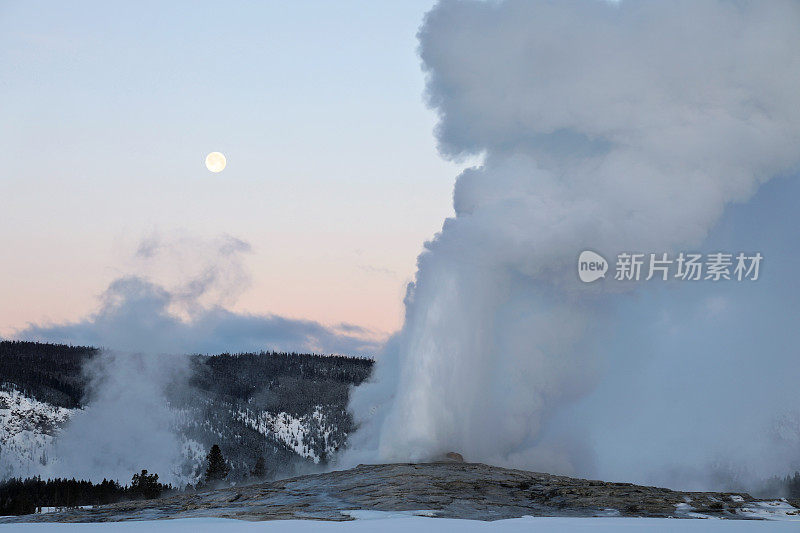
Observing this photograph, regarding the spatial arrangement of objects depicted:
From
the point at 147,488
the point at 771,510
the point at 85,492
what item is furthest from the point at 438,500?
the point at 85,492

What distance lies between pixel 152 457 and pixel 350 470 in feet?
556

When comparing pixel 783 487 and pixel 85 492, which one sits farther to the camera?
pixel 85 492

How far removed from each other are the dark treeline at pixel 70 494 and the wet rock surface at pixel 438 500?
80877 mm

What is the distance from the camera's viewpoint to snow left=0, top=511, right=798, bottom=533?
65.3 ft

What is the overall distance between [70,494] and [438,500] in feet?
375

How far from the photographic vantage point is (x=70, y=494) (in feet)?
413

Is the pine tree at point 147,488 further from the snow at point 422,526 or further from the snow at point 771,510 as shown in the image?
the snow at point 771,510

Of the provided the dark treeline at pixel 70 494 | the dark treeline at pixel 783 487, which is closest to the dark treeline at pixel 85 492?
the dark treeline at pixel 70 494

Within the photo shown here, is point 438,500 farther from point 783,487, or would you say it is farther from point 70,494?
point 70,494

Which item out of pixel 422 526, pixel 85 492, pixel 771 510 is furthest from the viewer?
pixel 85 492

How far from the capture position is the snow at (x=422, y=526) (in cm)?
1991

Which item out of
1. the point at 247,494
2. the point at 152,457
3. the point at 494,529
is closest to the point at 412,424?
the point at 247,494

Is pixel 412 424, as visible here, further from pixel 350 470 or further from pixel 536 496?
pixel 536 496

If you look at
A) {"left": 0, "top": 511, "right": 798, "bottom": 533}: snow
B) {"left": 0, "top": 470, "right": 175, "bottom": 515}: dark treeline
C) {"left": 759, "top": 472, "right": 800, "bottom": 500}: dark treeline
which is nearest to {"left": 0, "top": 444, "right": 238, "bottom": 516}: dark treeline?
{"left": 0, "top": 470, "right": 175, "bottom": 515}: dark treeline
